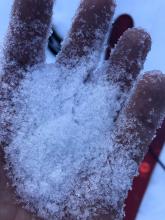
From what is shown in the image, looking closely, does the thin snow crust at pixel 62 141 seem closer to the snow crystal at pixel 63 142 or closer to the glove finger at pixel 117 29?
the snow crystal at pixel 63 142

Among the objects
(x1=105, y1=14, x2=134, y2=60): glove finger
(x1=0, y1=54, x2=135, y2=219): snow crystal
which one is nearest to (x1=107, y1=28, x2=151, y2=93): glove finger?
(x1=0, y1=54, x2=135, y2=219): snow crystal

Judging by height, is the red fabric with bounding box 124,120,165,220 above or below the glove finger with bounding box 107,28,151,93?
below

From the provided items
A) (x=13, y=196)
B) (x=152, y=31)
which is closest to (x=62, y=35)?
(x=152, y=31)

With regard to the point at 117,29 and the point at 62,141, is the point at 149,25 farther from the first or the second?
the point at 62,141

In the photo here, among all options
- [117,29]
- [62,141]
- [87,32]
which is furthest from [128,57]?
[117,29]

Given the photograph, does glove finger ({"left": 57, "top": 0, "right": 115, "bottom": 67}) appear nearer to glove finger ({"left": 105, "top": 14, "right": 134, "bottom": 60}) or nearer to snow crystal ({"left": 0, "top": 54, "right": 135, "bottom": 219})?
snow crystal ({"left": 0, "top": 54, "right": 135, "bottom": 219})

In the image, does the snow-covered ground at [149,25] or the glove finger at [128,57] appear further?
the snow-covered ground at [149,25]

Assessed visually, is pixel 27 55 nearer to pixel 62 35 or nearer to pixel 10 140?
pixel 10 140

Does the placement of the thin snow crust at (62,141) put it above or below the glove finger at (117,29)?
below

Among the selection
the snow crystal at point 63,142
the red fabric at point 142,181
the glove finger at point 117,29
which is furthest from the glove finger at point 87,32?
the red fabric at point 142,181
